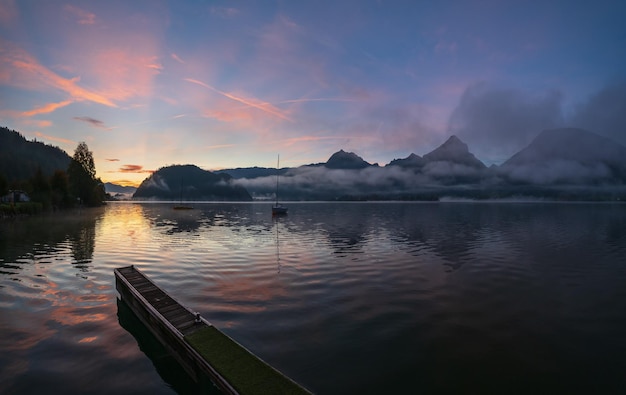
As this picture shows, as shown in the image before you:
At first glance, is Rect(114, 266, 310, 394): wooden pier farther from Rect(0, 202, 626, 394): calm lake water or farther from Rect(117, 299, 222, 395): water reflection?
Rect(0, 202, 626, 394): calm lake water

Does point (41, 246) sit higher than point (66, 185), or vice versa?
point (66, 185)

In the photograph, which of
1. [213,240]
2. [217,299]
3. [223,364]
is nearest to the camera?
[223,364]

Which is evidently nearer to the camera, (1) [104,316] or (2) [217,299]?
(1) [104,316]

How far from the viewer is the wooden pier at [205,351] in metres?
11.7

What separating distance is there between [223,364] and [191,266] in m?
24.4

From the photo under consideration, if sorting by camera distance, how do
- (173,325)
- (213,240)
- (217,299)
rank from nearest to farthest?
(173,325) < (217,299) < (213,240)

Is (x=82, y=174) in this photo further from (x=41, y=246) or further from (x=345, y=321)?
(x=345, y=321)

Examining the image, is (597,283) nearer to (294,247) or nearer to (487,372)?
(487,372)

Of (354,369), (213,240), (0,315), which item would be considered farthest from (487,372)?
(213,240)

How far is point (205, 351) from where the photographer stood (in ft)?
44.4

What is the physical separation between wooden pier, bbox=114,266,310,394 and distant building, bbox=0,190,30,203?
156 m

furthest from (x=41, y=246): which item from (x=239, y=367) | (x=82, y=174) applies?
(x=82, y=174)

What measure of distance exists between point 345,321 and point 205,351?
9.40 m

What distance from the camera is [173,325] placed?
1633cm
